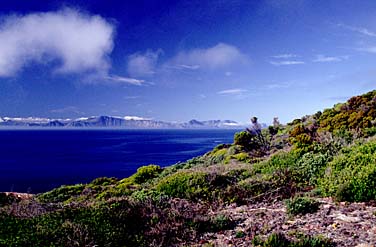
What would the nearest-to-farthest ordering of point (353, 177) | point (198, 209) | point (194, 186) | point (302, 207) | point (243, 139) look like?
point (302, 207) < point (353, 177) < point (198, 209) < point (194, 186) < point (243, 139)

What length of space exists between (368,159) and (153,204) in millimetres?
5931

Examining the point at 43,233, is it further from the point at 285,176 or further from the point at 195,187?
the point at 285,176

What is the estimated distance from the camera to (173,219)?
26.1 feet

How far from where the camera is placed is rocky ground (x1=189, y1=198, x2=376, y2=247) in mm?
6262

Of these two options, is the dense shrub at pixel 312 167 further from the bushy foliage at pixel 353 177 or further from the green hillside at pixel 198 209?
the bushy foliage at pixel 353 177

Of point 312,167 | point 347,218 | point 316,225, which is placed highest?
point 312,167

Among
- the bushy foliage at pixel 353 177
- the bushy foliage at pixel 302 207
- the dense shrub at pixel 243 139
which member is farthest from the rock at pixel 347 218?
the dense shrub at pixel 243 139

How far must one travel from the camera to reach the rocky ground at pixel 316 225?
6.26 m

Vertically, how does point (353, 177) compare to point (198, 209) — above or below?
above

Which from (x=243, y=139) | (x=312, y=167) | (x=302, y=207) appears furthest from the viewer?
(x=243, y=139)

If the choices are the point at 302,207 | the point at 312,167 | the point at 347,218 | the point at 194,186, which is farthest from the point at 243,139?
the point at 347,218

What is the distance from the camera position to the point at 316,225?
698 centimetres

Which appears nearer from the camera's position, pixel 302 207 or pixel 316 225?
pixel 316 225

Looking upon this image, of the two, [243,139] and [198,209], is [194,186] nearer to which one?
[198,209]
